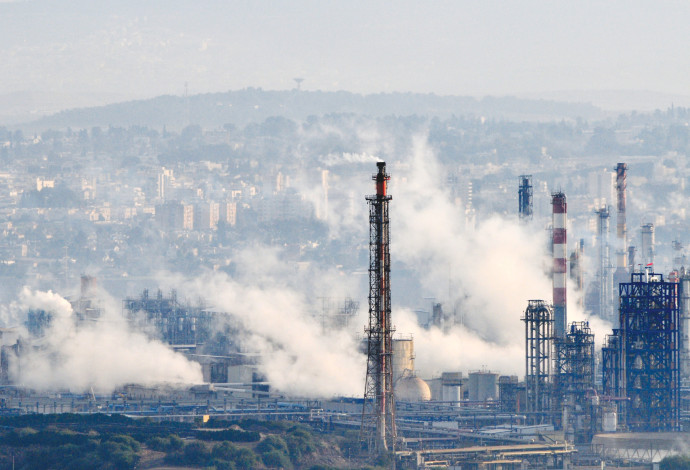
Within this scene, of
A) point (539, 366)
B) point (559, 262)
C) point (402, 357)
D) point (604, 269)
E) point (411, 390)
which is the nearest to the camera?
point (539, 366)

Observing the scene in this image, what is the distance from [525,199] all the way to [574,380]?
2382 centimetres

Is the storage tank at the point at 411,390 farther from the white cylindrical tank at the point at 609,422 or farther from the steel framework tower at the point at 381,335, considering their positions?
the steel framework tower at the point at 381,335

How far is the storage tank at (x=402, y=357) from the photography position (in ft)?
179

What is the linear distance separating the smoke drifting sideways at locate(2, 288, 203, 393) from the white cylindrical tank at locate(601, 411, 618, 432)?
54.9ft

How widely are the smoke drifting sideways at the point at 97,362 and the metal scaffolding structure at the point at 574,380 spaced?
46.4ft

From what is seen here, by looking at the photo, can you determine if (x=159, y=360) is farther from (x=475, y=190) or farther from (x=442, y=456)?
(x=475, y=190)

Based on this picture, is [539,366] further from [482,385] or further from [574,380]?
[482,385]

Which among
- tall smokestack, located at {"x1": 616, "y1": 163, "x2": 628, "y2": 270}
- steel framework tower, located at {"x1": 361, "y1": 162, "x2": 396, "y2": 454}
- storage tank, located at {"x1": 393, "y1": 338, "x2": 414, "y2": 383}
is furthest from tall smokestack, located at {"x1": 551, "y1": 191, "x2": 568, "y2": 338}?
tall smokestack, located at {"x1": 616, "y1": 163, "x2": 628, "y2": 270}

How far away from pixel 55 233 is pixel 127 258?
1083cm

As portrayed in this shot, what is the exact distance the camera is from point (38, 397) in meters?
55.8

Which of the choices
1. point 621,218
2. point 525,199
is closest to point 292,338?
point 525,199

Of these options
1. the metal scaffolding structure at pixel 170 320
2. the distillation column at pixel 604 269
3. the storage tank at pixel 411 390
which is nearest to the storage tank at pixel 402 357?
the storage tank at pixel 411 390

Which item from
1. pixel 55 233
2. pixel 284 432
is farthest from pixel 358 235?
pixel 284 432

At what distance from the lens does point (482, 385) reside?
54844mm
